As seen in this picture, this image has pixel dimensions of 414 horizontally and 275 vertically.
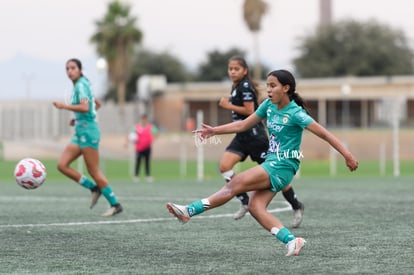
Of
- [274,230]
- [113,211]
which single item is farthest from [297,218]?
[274,230]

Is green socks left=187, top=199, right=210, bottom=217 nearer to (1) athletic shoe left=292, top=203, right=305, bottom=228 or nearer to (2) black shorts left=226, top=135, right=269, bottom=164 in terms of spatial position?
(1) athletic shoe left=292, top=203, right=305, bottom=228

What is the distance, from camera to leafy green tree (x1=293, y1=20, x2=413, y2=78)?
91.1 metres

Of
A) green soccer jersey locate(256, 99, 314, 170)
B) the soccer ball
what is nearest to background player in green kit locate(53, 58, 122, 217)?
the soccer ball

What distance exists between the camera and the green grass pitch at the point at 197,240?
8039 mm

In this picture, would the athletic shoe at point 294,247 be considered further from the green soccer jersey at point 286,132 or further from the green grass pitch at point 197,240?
the green soccer jersey at point 286,132

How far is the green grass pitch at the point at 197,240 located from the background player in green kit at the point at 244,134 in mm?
651

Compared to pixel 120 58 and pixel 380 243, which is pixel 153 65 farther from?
pixel 380 243

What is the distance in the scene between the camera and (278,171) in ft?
28.7

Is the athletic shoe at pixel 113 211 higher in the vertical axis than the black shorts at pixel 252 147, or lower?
lower

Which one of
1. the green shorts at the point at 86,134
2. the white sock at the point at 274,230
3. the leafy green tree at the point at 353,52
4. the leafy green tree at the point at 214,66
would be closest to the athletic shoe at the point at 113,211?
the green shorts at the point at 86,134

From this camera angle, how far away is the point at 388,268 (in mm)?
7848

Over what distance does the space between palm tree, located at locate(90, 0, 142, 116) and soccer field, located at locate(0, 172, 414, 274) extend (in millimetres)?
55951

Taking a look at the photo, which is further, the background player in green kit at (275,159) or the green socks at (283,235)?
the background player in green kit at (275,159)

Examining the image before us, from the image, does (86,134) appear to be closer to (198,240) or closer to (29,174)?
(29,174)
